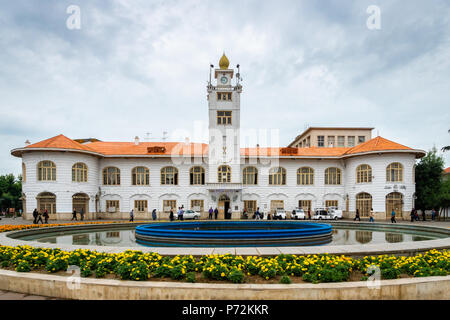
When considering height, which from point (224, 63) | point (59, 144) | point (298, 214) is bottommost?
point (298, 214)

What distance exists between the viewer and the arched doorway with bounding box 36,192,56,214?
3061cm

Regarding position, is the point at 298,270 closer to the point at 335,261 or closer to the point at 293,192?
the point at 335,261

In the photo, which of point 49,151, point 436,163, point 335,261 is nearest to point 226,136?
point 49,151

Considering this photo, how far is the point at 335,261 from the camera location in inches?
292

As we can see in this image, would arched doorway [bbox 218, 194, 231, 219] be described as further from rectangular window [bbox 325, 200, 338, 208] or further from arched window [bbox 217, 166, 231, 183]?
rectangular window [bbox 325, 200, 338, 208]

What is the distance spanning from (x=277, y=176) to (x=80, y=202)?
22.1 meters

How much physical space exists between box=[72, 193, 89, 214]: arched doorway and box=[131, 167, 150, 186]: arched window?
17.3ft

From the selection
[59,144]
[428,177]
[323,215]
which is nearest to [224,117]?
[323,215]

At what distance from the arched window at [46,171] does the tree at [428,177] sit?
132 ft

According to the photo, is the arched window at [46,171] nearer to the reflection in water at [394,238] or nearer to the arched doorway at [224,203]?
the arched doorway at [224,203]

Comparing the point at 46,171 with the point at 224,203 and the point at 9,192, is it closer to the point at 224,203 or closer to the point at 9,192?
the point at 224,203

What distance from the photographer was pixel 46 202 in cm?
3070

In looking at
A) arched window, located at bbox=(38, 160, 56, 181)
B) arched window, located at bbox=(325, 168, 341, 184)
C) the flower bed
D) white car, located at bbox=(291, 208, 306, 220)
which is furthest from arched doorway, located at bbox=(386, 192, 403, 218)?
arched window, located at bbox=(38, 160, 56, 181)

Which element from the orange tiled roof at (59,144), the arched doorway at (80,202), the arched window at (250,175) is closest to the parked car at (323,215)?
the arched window at (250,175)
